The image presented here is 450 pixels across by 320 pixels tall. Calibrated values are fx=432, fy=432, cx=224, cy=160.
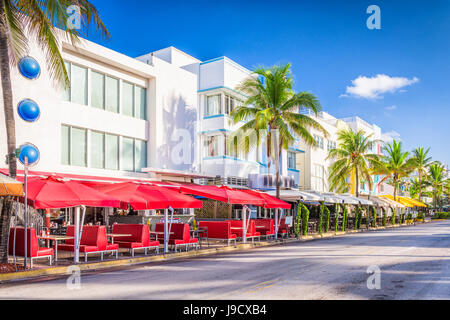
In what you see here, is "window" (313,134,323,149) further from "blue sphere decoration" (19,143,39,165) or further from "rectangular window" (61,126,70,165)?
"blue sphere decoration" (19,143,39,165)

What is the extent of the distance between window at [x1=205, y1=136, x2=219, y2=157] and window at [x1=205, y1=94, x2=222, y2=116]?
176cm

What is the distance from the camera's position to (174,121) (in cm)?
2655

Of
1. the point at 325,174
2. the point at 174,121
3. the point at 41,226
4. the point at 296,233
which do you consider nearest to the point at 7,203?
the point at 41,226

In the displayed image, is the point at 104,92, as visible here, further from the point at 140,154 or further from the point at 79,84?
the point at 140,154

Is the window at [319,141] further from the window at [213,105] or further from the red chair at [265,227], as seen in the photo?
the red chair at [265,227]

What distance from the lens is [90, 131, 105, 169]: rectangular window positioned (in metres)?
21.9

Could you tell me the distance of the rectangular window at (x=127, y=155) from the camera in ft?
77.3

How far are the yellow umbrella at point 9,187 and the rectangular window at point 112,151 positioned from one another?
10911 mm

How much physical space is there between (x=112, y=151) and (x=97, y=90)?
3.27 metres

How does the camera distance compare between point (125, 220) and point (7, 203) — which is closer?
point (7, 203)

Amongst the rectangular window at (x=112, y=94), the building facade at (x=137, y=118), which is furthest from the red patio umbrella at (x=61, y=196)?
the rectangular window at (x=112, y=94)

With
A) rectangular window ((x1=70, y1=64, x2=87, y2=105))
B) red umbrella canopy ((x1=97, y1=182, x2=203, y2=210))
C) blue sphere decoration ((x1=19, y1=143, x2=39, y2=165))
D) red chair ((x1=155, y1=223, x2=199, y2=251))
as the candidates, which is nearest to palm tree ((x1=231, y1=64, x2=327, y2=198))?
rectangular window ((x1=70, y1=64, x2=87, y2=105))

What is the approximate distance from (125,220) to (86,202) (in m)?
11.2
